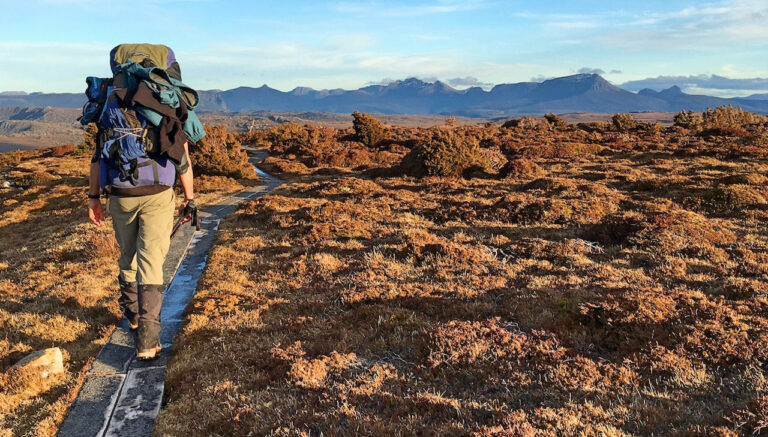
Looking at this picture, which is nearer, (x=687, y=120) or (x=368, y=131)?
(x=368, y=131)

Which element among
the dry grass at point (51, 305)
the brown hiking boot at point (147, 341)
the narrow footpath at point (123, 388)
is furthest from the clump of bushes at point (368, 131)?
the brown hiking boot at point (147, 341)

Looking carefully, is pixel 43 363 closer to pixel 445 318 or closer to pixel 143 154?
pixel 143 154

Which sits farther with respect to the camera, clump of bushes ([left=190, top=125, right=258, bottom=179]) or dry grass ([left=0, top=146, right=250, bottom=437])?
clump of bushes ([left=190, top=125, right=258, bottom=179])

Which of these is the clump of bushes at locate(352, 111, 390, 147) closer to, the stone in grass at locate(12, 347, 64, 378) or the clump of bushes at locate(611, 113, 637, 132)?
the clump of bushes at locate(611, 113, 637, 132)

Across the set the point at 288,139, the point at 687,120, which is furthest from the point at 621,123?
the point at 288,139

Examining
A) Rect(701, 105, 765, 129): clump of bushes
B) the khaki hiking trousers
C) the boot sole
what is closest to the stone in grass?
the boot sole

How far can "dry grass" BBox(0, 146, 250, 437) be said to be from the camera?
4.47 m

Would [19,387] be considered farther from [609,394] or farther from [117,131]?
[609,394]

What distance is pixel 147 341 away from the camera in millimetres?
5164

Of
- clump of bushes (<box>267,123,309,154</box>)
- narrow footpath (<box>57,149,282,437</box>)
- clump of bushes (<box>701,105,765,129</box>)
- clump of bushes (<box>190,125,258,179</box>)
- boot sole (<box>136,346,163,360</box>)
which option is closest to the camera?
narrow footpath (<box>57,149,282,437</box>)

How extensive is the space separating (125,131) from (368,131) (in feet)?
116

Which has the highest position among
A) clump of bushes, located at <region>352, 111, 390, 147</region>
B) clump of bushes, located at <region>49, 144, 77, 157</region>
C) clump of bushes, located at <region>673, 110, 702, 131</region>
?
clump of bushes, located at <region>673, 110, 702, 131</region>

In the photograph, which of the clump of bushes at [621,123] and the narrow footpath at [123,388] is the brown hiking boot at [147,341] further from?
the clump of bushes at [621,123]

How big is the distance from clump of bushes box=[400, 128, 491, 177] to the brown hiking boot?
1707 cm
